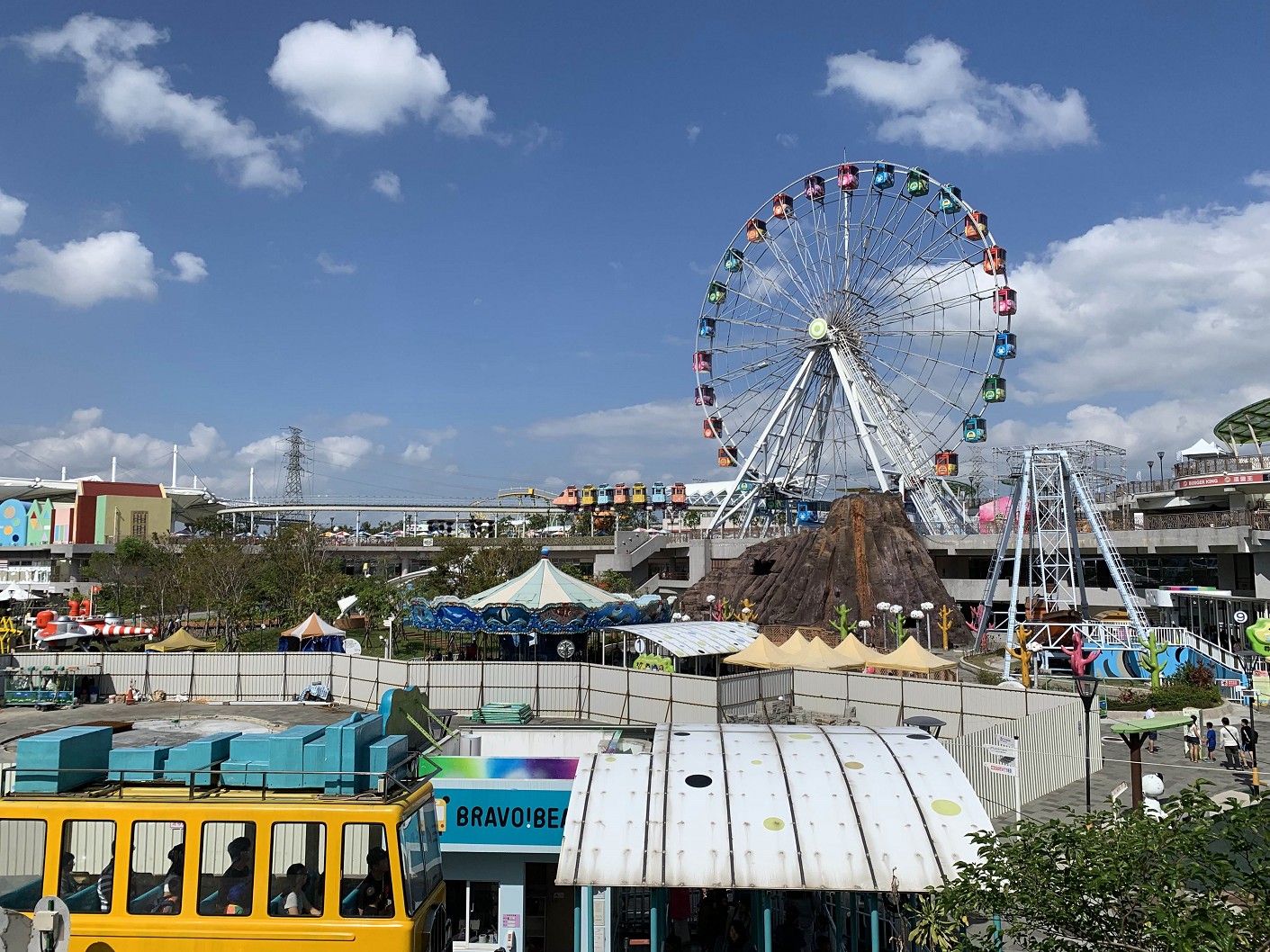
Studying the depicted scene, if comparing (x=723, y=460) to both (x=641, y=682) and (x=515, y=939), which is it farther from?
(x=515, y=939)

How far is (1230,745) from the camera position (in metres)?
17.8

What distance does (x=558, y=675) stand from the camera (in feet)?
79.0

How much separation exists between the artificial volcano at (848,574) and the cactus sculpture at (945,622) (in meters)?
0.40

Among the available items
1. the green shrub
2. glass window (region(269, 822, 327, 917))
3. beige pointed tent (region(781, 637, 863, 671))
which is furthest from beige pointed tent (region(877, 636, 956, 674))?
glass window (region(269, 822, 327, 917))

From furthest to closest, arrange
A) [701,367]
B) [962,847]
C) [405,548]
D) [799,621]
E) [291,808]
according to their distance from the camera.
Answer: [405,548]
[701,367]
[799,621]
[962,847]
[291,808]

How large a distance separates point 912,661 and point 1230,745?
8.66 metres

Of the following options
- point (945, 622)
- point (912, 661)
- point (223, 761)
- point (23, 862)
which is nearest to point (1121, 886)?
point (223, 761)

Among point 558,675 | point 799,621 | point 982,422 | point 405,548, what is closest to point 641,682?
point 558,675

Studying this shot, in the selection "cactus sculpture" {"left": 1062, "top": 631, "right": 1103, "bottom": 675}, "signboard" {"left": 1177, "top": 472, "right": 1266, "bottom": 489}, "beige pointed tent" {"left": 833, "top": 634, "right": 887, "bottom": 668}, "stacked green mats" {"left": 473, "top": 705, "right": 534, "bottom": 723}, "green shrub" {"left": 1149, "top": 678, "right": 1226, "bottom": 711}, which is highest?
"signboard" {"left": 1177, "top": 472, "right": 1266, "bottom": 489}

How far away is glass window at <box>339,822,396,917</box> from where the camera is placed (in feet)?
22.1

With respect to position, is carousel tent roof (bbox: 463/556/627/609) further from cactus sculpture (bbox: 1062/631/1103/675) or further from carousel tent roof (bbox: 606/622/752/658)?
cactus sculpture (bbox: 1062/631/1103/675)

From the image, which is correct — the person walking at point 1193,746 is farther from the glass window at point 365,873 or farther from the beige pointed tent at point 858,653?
the glass window at point 365,873

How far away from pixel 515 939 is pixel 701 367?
156 feet

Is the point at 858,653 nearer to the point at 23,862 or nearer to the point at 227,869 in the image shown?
the point at 227,869
